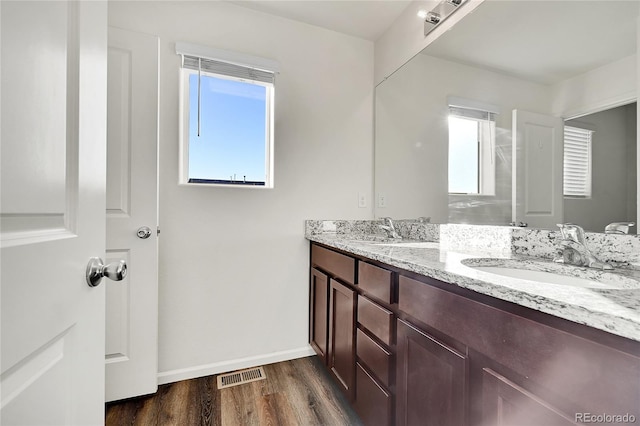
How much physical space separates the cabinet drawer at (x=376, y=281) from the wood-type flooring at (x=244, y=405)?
0.71m

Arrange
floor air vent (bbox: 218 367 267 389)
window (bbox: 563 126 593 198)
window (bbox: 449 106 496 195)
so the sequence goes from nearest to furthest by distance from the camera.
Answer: window (bbox: 563 126 593 198) → window (bbox: 449 106 496 195) → floor air vent (bbox: 218 367 267 389)

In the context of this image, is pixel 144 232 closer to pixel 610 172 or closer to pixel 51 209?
pixel 51 209

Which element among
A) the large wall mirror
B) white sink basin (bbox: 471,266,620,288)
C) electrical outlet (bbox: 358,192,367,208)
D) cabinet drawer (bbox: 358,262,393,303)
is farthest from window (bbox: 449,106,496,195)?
cabinet drawer (bbox: 358,262,393,303)

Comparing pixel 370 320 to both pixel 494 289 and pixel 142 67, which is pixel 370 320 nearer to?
pixel 494 289

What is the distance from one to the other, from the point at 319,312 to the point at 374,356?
0.69 metres

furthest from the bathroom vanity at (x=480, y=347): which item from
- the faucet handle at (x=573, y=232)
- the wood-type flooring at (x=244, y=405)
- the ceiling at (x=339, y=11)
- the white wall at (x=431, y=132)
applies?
the ceiling at (x=339, y=11)

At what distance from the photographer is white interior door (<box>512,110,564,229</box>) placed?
1104 millimetres

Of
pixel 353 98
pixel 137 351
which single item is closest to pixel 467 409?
pixel 137 351

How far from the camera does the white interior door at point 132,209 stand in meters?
1.48

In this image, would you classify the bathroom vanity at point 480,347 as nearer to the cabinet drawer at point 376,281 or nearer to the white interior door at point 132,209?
the cabinet drawer at point 376,281

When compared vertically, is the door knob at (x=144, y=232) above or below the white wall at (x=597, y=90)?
below

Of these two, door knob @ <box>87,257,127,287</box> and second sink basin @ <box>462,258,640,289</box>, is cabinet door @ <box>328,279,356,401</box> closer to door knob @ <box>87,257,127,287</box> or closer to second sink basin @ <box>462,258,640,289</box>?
second sink basin @ <box>462,258,640,289</box>

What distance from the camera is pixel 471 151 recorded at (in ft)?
5.09

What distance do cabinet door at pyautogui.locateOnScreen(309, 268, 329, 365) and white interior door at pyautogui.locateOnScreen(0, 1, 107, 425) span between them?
3.86 ft
